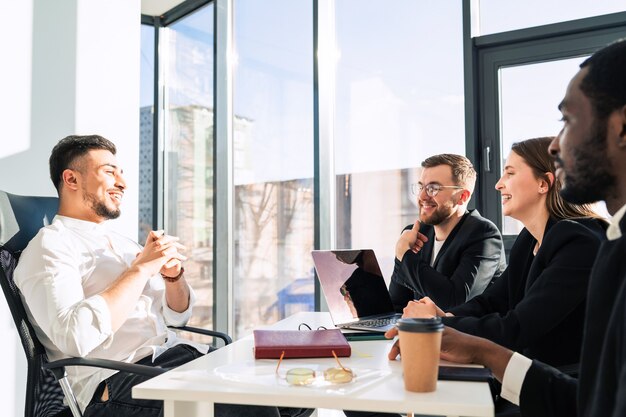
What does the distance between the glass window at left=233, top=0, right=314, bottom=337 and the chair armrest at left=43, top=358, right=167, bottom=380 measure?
2102 mm

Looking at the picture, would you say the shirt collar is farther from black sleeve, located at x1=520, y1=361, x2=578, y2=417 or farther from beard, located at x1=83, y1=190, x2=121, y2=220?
beard, located at x1=83, y1=190, x2=121, y2=220

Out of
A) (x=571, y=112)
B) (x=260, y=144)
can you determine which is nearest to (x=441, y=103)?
(x=260, y=144)

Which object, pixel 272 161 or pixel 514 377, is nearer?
pixel 514 377

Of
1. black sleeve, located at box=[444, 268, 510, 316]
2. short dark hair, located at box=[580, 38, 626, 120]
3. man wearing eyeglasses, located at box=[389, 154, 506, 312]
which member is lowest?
black sleeve, located at box=[444, 268, 510, 316]

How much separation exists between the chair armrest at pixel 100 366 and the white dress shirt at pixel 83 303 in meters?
0.06

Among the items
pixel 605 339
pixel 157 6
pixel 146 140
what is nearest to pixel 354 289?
pixel 605 339

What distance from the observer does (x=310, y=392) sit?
1070 millimetres

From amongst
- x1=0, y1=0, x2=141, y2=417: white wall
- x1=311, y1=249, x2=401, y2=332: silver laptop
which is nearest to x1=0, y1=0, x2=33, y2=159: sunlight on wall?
x1=0, y1=0, x2=141, y2=417: white wall

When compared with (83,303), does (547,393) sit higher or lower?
lower

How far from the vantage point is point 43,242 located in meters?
1.83

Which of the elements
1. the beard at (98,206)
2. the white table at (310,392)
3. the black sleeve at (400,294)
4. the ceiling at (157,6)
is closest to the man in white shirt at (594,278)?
the white table at (310,392)

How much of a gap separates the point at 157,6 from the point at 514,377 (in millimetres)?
4147

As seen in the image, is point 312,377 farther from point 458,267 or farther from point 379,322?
point 458,267

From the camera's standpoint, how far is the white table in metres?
0.99
